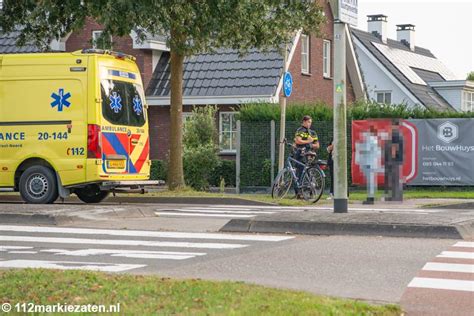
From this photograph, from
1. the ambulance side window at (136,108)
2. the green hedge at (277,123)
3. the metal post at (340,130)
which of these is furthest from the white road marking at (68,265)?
the green hedge at (277,123)

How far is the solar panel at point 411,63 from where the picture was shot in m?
51.6

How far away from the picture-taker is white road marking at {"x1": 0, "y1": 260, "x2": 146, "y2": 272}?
942 cm

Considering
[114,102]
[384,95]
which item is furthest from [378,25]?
[114,102]

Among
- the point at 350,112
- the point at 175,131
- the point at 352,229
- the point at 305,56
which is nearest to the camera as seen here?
the point at 352,229

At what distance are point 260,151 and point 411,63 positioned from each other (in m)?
31.2

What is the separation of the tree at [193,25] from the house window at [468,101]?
95.9 feet

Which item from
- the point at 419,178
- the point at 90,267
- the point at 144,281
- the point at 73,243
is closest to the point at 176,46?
the point at 419,178

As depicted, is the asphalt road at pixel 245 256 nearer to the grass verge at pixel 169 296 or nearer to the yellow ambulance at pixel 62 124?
the grass verge at pixel 169 296

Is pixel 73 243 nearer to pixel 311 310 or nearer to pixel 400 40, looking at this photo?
pixel 311 310

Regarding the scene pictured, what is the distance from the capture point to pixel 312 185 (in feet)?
67.5

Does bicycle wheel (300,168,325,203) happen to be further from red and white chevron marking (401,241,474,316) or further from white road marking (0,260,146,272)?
white road marking (0,260,146,272)

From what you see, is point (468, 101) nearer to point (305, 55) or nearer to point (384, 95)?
point (384, 95)

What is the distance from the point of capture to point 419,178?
26.1 m

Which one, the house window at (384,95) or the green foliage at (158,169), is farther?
the house window at (384,95)
